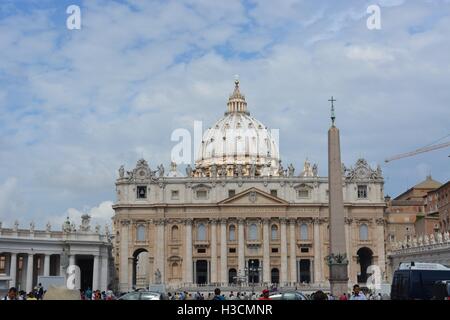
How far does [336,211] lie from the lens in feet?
107

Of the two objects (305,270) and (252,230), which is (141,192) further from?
(305,270)

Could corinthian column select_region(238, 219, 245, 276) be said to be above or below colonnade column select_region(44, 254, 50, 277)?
above

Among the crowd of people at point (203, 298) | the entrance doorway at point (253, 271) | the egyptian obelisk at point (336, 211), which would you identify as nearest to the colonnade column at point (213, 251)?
the entrance doorway at point (253, 271)

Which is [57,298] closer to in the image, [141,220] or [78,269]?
[78,269]

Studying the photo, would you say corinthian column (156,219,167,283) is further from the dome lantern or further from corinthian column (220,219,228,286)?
the dome lantern

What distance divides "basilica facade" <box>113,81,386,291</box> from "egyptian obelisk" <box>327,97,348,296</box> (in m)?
53.0

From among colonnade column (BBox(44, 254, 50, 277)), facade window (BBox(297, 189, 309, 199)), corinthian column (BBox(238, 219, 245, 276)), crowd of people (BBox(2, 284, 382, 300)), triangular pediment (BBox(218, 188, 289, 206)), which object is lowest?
crowd of people (BBox(2, 284, 382, 300))

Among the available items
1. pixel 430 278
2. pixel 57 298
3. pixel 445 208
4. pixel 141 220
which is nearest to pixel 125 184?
pixel 141 220

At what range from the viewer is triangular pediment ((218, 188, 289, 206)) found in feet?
291

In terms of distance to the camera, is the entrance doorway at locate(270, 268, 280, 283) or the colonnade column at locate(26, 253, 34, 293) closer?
the colonnade column at locate(26, 253, 34, 293)

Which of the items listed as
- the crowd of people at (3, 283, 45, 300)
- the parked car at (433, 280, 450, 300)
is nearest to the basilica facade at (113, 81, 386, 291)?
the crowd of people at (3, 283, 45, 300)

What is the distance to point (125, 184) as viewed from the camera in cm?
9069

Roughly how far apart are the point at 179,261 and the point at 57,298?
81.1 metres

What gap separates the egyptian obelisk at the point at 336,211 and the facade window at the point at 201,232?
55.2m
